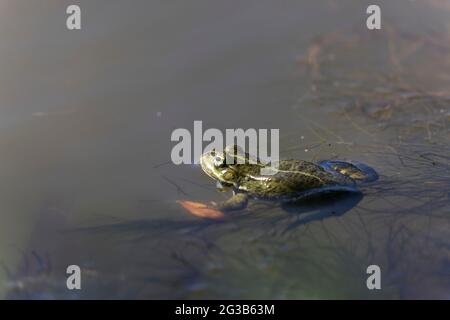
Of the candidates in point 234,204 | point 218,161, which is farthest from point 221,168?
point 234,204

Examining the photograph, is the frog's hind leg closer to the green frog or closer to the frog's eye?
the green frog

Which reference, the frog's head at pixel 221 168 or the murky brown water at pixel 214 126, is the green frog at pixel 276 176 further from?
the murky brown water at pixel 214 126

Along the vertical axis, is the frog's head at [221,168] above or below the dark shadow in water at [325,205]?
above

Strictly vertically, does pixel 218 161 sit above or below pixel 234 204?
above

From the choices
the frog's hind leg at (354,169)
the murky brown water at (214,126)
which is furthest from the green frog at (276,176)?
the murky brown water at (214,126)

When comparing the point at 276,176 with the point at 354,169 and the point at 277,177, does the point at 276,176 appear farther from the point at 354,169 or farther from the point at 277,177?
the point at 354,169

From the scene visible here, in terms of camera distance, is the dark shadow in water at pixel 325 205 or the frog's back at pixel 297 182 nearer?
the dark shadow in water at pixel 325 205

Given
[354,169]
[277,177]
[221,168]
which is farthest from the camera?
[221,168]

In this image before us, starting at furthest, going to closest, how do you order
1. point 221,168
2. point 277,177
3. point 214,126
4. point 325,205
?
point 214,126, point 221,168, point 277,177, point 325,205

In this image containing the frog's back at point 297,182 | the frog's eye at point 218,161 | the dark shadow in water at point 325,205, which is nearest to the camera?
the dark shadow in water at point 325,205
